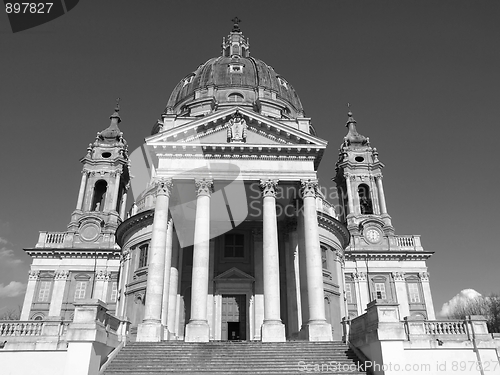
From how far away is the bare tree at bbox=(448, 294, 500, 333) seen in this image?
55.6m

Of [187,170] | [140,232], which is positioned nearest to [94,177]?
[140,232]

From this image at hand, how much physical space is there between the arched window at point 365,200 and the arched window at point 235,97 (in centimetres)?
1808

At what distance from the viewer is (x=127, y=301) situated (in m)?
31.2

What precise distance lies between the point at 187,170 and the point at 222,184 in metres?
2.27

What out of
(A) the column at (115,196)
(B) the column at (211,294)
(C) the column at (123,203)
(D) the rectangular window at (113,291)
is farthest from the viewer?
(C) the column at (123,203)

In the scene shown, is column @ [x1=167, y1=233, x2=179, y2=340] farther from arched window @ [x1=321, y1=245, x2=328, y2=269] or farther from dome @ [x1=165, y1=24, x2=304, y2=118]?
dome @ [x1=165, y1=24, x2=304, y2=118]

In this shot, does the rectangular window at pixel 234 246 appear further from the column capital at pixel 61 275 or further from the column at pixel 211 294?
the column capital at pixel 61 275

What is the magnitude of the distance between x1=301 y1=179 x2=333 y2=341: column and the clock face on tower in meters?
22.8

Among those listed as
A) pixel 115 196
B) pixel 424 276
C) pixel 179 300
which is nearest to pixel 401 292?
pixel 424 276

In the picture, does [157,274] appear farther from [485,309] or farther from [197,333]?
[485,309]

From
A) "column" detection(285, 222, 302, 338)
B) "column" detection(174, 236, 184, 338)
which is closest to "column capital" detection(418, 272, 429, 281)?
"column" detection(285, 222, 302, 338)

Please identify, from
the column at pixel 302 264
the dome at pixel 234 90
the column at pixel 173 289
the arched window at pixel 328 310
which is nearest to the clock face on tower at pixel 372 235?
the dome at pixel 234 90

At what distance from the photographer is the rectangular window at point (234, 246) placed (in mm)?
28770

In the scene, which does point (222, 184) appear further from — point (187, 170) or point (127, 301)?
point (127, 301)
